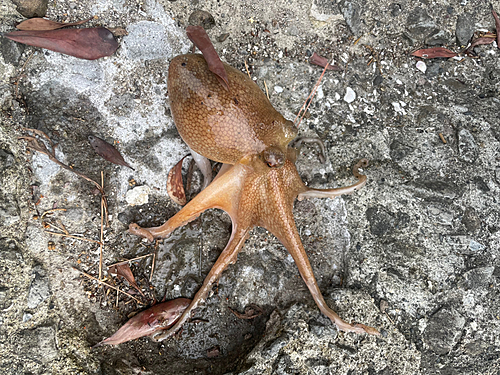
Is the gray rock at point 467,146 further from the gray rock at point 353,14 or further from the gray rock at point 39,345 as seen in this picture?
the gray rock at point 39,345

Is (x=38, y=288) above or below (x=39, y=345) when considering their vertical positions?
above

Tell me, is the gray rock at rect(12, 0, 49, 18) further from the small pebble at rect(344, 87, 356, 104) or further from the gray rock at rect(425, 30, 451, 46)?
the gray rock at rect(425, 30, 451, 46)

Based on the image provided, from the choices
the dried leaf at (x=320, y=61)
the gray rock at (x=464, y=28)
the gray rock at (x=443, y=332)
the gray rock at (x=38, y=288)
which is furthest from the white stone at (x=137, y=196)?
the gray rock at (x=464, y=28)

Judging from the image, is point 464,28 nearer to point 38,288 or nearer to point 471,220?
point 471,220

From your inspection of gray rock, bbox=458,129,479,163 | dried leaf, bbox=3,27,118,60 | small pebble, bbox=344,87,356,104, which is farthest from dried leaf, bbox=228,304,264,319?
dried leaf, bbox=3,27,118,60

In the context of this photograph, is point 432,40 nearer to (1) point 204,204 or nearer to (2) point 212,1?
(2) point 212,1

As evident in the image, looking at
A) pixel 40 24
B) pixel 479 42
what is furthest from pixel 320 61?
pixel 40 24

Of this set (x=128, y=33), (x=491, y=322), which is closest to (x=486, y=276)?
(x=491, y=322)
